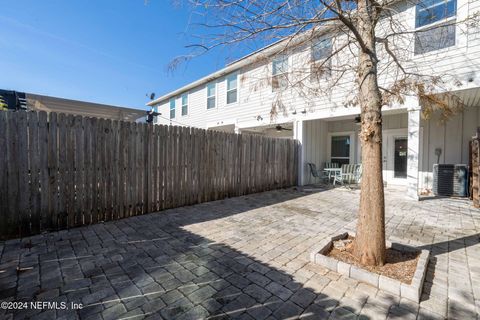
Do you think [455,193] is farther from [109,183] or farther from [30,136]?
[30,136]

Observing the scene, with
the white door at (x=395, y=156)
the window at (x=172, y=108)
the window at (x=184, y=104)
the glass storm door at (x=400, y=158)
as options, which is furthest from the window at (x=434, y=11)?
the window at (x=172, y=108)

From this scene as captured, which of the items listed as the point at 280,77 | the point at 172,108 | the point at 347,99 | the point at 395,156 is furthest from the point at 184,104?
the point at 395,156

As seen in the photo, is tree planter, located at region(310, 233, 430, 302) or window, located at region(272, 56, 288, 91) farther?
window, located at region(272, 56, 288, 91)

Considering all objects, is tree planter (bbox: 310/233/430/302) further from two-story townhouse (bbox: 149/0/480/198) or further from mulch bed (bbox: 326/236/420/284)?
two-story townhouse (bbox: 149/0/480/198)

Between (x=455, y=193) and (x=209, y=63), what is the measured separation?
26.9 ft

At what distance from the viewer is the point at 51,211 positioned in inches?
146

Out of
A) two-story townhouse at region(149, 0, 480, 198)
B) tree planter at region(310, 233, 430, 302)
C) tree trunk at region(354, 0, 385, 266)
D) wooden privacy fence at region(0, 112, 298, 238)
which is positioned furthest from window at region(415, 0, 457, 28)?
wooden privacy fence at region(0, 112, 298, 238)

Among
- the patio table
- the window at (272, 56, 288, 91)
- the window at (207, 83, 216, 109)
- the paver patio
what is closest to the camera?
the paver patio

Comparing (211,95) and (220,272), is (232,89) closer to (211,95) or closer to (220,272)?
(211,95)

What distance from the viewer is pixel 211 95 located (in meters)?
12.3

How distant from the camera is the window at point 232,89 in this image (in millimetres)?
10909

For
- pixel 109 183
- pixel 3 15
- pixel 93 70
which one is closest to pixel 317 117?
pixel 109 183

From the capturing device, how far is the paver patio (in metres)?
1.92

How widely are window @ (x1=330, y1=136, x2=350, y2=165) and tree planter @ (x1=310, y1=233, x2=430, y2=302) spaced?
751 centimetres
